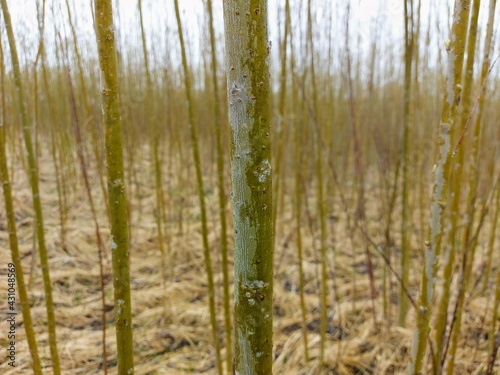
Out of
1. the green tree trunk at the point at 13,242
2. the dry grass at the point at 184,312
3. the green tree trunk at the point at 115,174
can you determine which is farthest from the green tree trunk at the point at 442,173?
the green tree trunk at the point at 13,242

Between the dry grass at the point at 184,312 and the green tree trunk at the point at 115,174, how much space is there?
0.39m

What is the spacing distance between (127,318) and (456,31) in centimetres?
92

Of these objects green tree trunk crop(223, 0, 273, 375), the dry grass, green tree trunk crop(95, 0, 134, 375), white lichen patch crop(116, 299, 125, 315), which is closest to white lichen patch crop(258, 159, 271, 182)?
green tree trunk crop(223, 0, 273, 375)

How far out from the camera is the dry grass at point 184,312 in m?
1.89

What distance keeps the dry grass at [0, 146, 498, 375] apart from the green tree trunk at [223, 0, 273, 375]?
27.2 inches

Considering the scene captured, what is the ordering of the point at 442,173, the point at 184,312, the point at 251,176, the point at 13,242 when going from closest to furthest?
the point at 251,176 < the point at 442,173 < the point at 13,242 < the point at 184,312

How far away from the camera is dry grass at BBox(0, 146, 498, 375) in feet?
6.19

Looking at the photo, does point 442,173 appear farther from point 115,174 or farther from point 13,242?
point 13,242

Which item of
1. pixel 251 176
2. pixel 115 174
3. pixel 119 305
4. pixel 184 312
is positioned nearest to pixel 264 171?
pixel 251 176

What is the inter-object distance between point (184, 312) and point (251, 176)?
2210 millimetres

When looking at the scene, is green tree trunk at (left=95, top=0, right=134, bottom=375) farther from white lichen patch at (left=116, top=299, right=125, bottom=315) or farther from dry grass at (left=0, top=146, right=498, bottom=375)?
dry grass at (left=0, top=146, right=498, bottom=375)

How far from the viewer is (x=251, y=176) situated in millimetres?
531

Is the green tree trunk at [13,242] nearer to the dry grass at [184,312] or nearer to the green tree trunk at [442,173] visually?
the dry grass at [184,312]

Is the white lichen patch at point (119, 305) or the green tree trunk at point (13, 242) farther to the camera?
the green tree trunk at point (13, 242)
